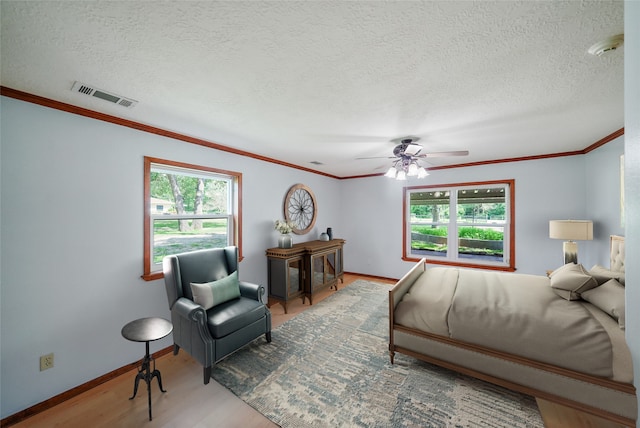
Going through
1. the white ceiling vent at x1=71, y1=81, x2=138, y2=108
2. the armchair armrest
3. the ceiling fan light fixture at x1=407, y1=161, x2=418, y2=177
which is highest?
the white ceiling vent at x1=71, y1=81, x2=138, y2=108

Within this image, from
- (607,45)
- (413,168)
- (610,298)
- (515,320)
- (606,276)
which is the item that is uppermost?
(607,45)

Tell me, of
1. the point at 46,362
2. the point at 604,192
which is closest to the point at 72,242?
the point at 46,362

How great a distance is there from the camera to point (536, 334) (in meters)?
1.77

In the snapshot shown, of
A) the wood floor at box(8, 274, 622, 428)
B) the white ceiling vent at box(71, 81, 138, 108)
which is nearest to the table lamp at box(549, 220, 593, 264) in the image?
the wood floor at box(8, 274, 622, 428)

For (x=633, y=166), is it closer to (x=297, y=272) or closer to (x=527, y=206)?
(x=297, y=272)

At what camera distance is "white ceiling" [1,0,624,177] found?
1.05 metres

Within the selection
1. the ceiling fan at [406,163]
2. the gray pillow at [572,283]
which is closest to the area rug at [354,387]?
the gray pillow at [572,283]

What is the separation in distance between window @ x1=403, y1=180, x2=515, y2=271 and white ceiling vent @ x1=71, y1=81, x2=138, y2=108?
4561 millimetres

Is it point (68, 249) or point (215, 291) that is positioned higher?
point (68, 249)

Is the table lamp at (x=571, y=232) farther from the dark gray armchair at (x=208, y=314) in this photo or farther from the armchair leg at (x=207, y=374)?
the armchair leg at (x=207, y=374)

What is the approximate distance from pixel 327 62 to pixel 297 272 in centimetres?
302

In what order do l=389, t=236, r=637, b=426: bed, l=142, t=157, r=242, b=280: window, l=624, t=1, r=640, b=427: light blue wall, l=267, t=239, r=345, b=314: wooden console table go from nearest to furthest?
l=624, t=1, r=640, b=427: light blue wall < l=389, t=236, r=637, b=426: bed < l=142, t=157, r=242, b=280: window < l=267, t=239, r=345, b=314: wooden console table

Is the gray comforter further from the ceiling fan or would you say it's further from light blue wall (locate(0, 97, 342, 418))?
light blue wall (locate(0, 97, 342, 418))

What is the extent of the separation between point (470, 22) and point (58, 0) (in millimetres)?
1834
